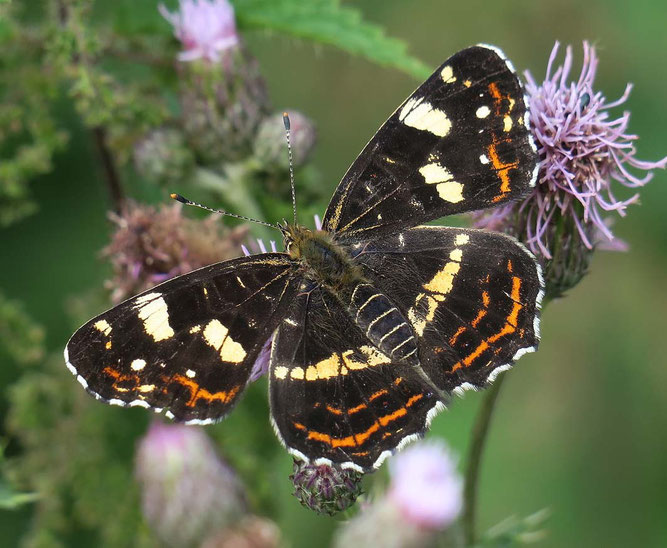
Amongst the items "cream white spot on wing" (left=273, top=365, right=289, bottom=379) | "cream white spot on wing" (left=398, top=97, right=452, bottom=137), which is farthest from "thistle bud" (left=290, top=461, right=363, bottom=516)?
"cream white spot on wing" (left=398, top=97, right=452, bottom=137)

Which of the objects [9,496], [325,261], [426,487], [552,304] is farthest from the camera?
[552,304]

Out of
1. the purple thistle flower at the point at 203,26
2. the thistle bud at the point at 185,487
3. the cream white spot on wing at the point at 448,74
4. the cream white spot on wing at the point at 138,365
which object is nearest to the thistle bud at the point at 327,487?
the thistle bud at the point at 185,487

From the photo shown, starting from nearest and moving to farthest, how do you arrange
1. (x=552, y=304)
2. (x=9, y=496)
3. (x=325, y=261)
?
(x=9, y=496)
(x=325, y=261)
(x=552, y=304)

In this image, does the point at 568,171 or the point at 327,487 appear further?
the point at 568,171

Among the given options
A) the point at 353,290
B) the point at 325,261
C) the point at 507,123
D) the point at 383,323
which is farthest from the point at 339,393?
the point at 507,123

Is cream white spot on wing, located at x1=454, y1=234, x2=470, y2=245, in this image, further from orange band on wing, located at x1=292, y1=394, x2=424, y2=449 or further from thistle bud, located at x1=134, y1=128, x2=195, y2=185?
thistle bud, located at x1=134, y1=128, x2=195, y2=185

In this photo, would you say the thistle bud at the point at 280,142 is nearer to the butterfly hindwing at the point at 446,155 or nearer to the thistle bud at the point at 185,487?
the butterfly hindwing at the point at 446,155

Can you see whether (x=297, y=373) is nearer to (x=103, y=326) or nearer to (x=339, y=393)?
(x=339, y=393)
